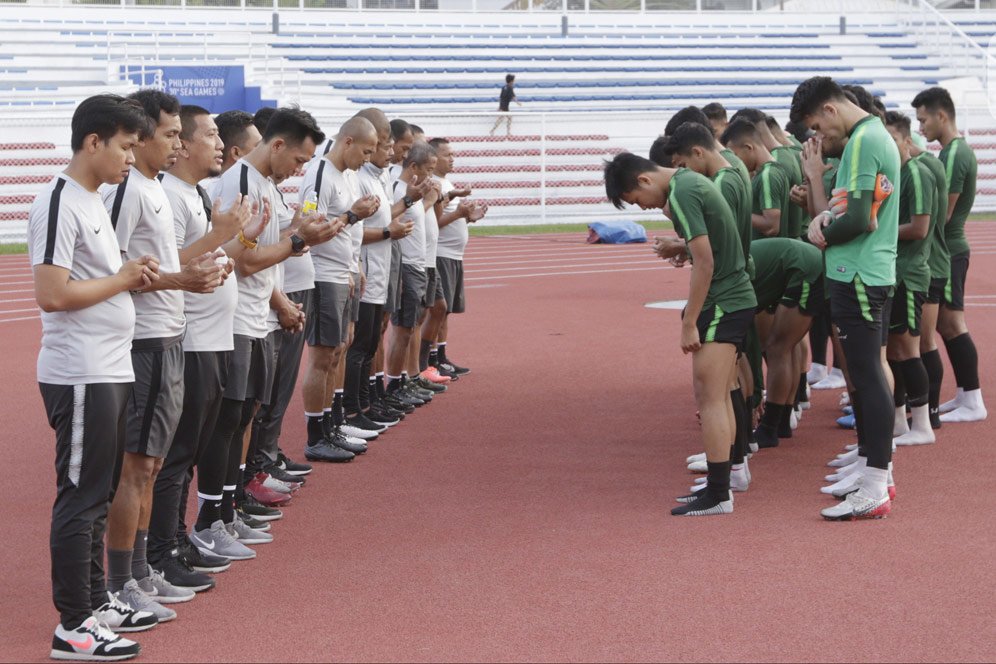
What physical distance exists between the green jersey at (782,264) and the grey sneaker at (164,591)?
12.5ft

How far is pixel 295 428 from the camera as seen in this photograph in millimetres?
8398

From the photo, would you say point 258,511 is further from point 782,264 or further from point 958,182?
point 958,182

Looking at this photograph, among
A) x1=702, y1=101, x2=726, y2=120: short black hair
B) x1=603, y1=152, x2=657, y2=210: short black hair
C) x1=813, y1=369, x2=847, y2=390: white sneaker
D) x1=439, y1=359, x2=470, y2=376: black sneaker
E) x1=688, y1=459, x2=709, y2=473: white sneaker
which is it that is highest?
x1=702, y1=101, x2=726, y2=120: short black hair

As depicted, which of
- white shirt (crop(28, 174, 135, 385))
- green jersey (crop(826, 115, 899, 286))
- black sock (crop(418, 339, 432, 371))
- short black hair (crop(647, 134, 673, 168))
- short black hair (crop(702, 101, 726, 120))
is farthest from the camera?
black sock (crop(418, 339, 432, 371))

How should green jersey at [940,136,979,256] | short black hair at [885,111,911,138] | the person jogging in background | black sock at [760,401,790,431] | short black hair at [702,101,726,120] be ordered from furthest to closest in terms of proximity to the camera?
the person jogging in background < short black hair at [702,101,726,120] < green jersey at [940,136,979,256] < black sock at [760,401,790,431] < short black hair at [885,111,911,138]

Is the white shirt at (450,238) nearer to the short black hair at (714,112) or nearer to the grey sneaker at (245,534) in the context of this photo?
→ the short black hair at (714,112)

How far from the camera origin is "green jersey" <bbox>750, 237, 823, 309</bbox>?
24.0 ft

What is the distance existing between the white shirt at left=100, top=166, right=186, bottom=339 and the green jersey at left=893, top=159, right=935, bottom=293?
405 centimetres

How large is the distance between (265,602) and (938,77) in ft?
95.4

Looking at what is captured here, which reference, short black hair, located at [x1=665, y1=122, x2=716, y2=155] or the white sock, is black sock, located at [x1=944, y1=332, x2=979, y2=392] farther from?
short black hair, located at [x1=665, y1=122, x2=716, y2=155]

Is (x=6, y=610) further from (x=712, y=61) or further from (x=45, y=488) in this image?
(x=712, y=61)

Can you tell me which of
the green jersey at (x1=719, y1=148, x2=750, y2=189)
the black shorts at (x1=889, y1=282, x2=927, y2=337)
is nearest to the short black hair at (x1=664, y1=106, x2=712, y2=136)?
the green jersey at (x1=719, y1=148, x2=750, y2=189)

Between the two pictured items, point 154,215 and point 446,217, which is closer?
Result: point 154,215

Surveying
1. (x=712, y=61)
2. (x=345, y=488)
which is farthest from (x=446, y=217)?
(x=712, y=61)
